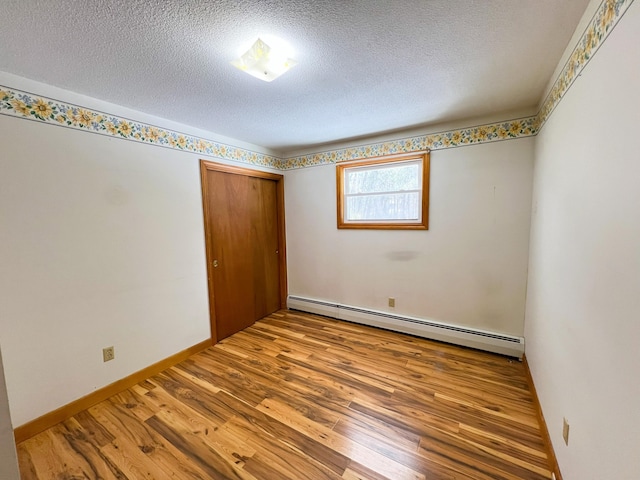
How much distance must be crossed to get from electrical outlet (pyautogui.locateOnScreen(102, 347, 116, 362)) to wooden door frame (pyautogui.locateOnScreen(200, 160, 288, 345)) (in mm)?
899

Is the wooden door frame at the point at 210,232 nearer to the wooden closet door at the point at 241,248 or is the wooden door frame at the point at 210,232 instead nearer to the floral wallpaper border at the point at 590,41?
the wooden closet door at the point at 241,248

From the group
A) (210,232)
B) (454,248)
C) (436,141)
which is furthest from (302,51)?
(454,248)

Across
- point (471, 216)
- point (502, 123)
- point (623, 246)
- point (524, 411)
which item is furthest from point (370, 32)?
point (524, 411)

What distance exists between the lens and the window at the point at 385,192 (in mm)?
2811

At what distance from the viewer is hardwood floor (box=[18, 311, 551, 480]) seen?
1422mm

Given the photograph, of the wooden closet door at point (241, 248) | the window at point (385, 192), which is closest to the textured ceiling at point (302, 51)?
the window at point (385, 192)

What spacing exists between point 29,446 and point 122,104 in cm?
240

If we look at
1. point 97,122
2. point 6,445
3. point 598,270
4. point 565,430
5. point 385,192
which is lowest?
point 565,430

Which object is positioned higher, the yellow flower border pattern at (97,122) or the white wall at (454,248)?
the yellow flower border pattern at (97,122)

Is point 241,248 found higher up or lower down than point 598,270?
lower down

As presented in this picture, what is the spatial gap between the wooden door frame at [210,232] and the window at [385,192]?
3.06 feet

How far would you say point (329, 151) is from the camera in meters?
3.30

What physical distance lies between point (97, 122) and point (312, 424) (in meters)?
2.67

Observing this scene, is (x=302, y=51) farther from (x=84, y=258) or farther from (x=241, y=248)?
(x=241, y=248)
